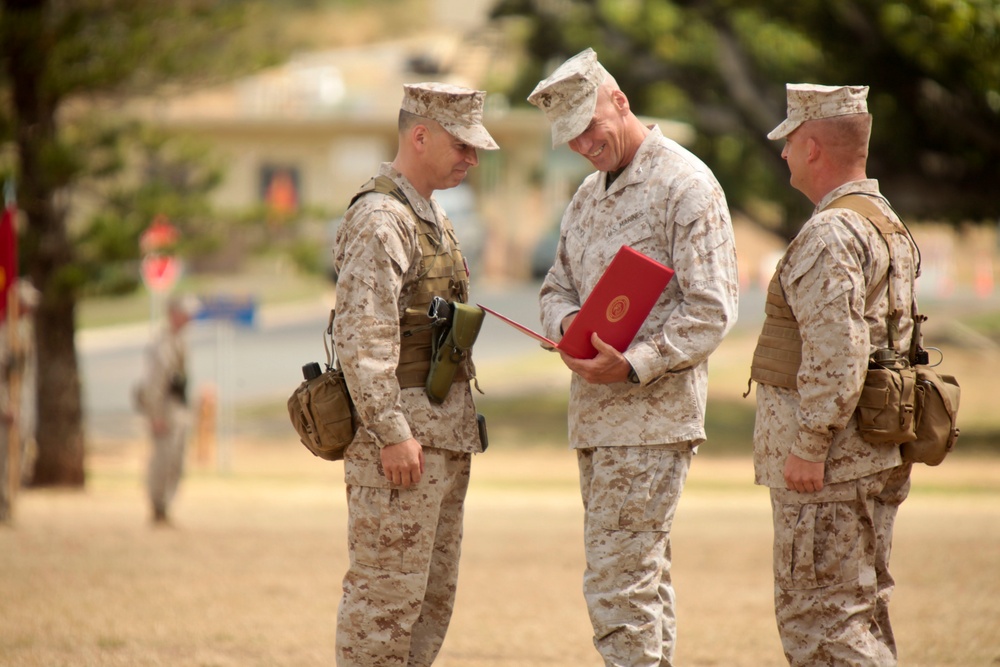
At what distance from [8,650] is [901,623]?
3.67 metres

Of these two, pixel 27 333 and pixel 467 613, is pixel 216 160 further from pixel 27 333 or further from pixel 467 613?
pixel 467 613

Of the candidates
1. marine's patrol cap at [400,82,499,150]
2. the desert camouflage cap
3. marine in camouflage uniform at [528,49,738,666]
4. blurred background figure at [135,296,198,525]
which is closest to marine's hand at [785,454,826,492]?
marine in camouflage uniform at [528,49,738,666]

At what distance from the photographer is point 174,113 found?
33.6m

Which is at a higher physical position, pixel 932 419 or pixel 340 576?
pixel 932 419

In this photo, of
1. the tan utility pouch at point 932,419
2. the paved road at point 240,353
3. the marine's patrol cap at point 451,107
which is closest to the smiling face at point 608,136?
the marine's patrol cap at point 451,107

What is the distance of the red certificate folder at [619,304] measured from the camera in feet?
12.3

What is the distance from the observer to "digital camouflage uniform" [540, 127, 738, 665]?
3.76m

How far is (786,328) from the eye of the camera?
3.89m

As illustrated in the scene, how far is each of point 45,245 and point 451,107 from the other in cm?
985

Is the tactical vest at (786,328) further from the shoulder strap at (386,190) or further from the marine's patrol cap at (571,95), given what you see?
the shoulder strap at (386,190)

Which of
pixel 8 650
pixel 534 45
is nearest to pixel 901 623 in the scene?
pixel 8 650

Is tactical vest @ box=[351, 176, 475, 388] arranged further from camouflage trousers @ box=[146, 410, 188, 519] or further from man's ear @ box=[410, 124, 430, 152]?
camouflage trousers @ box=[146, 410, 188, 519]

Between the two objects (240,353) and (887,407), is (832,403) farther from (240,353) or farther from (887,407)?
(240,353)

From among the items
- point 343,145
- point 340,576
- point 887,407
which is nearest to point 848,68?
point 340,576
